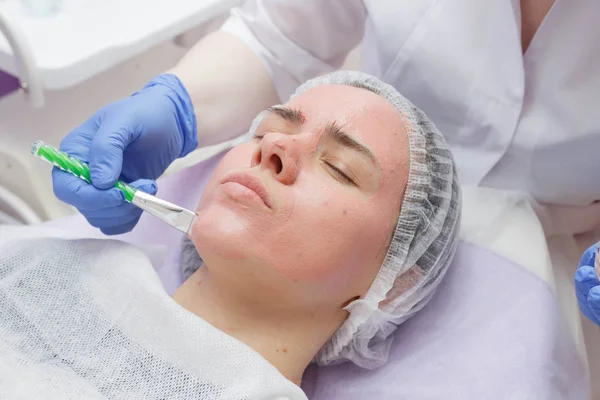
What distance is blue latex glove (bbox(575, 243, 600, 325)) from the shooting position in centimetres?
87

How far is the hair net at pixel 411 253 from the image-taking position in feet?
3.44

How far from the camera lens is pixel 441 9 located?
3.94 feet

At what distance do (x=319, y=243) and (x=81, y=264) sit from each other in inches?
15.7

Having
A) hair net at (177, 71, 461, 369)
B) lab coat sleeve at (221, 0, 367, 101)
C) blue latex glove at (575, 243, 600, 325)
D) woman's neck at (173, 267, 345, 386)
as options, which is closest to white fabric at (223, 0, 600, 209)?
lab coat sleeve at (221, 0, 367, 101)

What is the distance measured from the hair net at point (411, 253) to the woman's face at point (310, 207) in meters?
0.02

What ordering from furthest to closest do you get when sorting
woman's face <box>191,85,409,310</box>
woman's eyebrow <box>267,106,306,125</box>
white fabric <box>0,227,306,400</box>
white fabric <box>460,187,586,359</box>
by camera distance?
white fabric <box>460,187,586,359</box>
woman's eyebrow <box>267,106,306,125</box>
woman's face <box>191,85,409,310</box>
white fabric <box>0,227,306,400</box>

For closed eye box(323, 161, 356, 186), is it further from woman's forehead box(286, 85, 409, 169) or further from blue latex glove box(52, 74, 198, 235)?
blue latex glove box(52, 74, 198, 235)

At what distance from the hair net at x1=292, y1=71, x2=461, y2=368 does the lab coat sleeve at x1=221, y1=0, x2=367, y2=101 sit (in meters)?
0.30

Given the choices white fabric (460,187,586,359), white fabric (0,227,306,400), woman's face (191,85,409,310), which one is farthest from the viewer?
white fabric (460,187,586,359)

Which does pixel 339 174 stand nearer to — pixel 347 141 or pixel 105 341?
pixel 347 141

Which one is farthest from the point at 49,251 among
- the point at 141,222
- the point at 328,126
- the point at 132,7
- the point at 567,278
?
the point at 567,278

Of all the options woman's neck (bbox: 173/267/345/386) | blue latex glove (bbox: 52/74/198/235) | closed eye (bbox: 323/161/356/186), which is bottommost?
woman's neck (bbox: 173/267/345/386)

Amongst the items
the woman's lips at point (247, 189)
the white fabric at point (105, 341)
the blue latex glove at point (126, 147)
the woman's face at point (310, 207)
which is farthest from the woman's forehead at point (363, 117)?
the white fabric at point (105, 341)

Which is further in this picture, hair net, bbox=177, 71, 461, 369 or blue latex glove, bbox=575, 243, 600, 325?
hair net, bbox=177, 71, 461, 369
